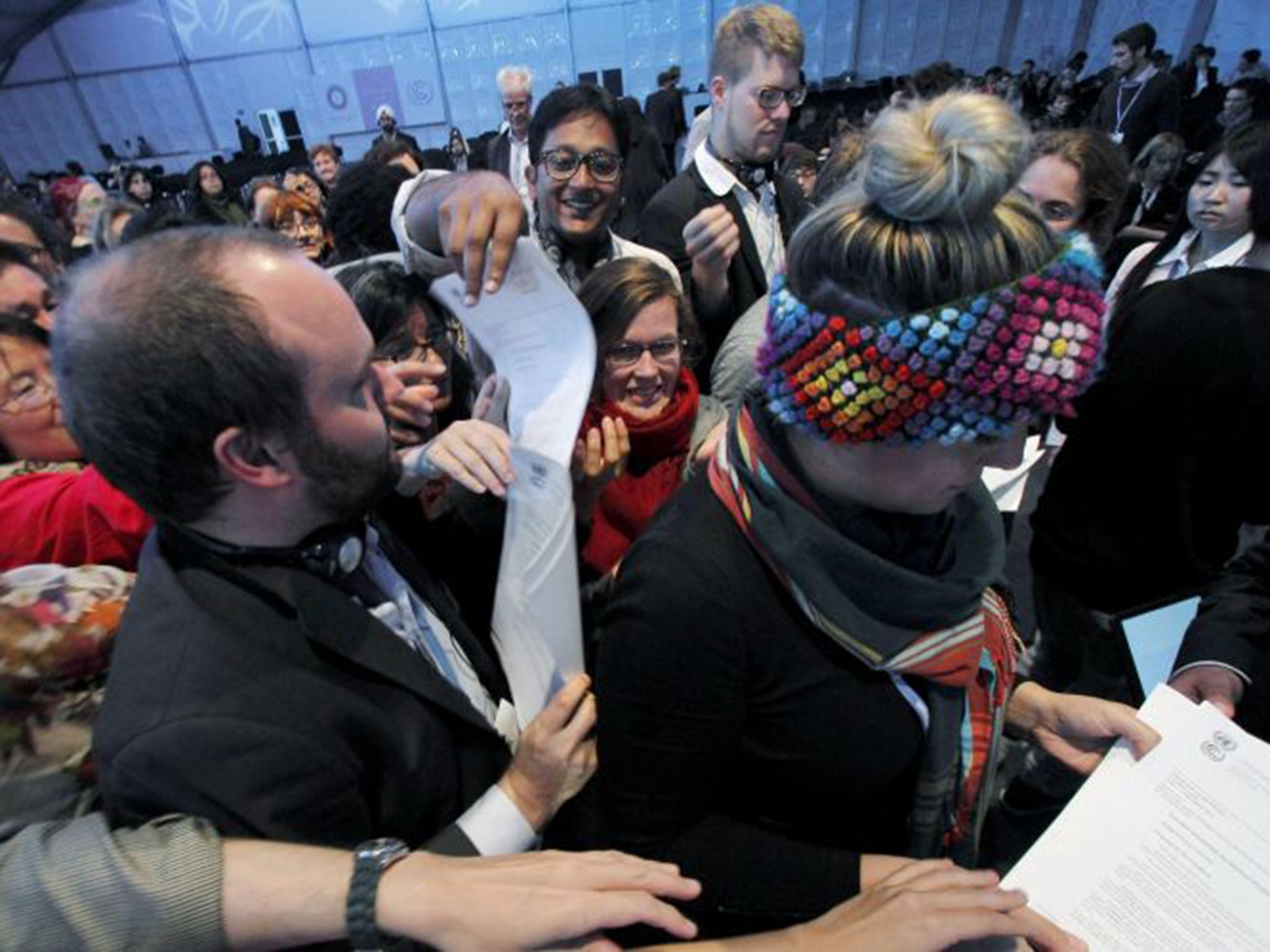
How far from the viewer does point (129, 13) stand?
14.1 m

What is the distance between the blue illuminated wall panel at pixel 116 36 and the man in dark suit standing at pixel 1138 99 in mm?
17597

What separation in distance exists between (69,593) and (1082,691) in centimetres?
270

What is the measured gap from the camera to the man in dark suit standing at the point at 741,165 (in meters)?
2.29

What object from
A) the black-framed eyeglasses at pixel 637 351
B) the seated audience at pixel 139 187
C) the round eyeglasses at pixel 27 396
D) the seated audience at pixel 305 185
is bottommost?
the seated audience at pixel 139 187

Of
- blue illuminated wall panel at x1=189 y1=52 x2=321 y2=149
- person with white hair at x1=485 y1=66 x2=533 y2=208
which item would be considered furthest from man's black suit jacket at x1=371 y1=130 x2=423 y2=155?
blue illuminated wall panel at x1=189 y1=52 x2=321 y2=149

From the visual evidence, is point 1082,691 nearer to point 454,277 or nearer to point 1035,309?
point 1035,309

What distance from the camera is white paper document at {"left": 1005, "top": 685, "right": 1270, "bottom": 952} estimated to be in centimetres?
91

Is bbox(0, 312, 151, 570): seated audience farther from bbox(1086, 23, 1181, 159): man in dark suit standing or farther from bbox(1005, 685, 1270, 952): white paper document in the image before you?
bbox(1086, 23, 1181, 159): man in dark suit standing

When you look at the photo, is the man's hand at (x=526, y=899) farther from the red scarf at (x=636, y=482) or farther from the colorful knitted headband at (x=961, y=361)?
the red scarf at (x=636, y=482)

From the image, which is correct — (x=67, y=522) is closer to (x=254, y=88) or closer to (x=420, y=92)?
(x=420, y=92)

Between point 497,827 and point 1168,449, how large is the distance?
6.11 feet

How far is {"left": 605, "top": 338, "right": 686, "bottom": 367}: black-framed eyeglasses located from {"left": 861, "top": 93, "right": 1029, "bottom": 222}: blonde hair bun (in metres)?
0.94

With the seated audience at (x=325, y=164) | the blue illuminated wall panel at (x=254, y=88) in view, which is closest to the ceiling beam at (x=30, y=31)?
the blue illuminated wall panel at (x=254, y=88)

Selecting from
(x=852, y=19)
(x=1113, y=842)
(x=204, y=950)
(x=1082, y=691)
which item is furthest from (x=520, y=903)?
(x=852, y=19)
